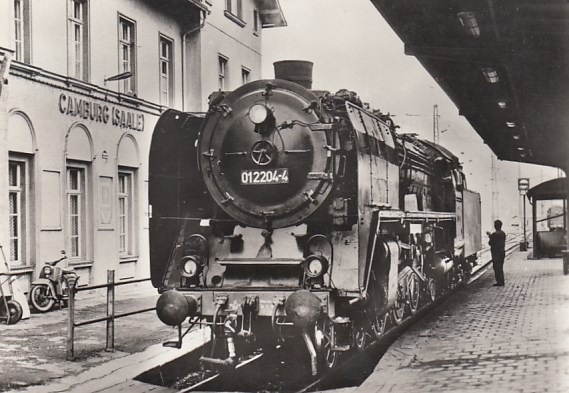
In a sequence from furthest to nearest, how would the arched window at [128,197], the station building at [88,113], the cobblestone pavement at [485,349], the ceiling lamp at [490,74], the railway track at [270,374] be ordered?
the arched window at [128,197] → the station building at [88,113] → the ceiling lamp at [490,74] → the railway track at [270,374] → the cobblestone pavement at [485,349]

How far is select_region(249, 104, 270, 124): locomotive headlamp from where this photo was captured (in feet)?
25.8

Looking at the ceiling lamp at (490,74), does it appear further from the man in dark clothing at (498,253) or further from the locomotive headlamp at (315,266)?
the man in dark clothing at (498,253)

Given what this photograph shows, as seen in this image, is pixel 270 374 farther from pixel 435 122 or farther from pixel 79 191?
pixel 435 122

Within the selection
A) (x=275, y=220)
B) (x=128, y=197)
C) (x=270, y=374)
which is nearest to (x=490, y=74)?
(x=275, y=220)

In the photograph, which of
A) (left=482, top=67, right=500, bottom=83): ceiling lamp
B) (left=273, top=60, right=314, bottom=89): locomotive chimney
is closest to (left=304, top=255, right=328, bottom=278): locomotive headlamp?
(left=273, top=60, right=314, bottom=89): locomotive chimney

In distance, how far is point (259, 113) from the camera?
7.89 metres

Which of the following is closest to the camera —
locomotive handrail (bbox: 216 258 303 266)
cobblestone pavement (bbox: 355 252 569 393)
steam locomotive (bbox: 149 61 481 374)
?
cobblestone pavement (bbox: 355 252 569 393)

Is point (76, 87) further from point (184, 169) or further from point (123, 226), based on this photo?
point (184, 169)

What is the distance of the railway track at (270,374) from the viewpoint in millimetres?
7469

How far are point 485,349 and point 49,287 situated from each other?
23.8 ft

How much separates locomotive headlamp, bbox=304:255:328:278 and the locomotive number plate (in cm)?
91

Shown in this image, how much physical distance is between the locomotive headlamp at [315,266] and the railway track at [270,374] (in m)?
1.06

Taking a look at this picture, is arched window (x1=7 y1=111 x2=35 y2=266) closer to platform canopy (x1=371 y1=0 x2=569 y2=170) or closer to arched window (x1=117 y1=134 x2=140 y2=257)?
arched window (x1=117 y1=134 x2=140 y2=257)

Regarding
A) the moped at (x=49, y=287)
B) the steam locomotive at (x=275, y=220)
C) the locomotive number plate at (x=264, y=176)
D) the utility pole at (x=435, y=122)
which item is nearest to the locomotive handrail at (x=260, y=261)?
the steam locomotive at (x=275, y=220)
